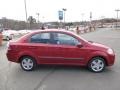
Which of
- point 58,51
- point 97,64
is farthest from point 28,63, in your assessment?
point 97,64

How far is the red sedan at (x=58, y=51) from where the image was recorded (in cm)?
835

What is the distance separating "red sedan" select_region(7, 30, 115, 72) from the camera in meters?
8.35

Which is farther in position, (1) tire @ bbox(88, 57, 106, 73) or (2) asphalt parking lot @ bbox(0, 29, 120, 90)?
(1) tire @ bbox(88, 57, 106, 73)

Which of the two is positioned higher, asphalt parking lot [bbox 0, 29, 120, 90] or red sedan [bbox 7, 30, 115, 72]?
red sedan [bbox 7, 30, 115, 72]

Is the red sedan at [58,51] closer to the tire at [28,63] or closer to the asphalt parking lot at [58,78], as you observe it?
the tire at [28,63]

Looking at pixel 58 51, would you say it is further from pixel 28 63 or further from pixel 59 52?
pixel 28 63

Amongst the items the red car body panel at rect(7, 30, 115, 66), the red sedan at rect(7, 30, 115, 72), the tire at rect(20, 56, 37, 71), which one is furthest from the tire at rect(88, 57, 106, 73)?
the tire at rect(20, 56, 37, 71)

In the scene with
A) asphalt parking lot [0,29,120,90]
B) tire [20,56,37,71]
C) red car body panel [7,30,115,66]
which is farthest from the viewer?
tire [20,56,37,71]

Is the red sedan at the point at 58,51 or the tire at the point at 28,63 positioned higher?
the red sedan at the point at 58,51

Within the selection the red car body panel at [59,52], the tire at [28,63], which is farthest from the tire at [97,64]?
the tire at [28,63]

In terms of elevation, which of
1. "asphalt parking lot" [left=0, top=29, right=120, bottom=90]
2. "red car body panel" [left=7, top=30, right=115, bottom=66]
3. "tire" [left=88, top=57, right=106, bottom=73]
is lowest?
"asphalt parking lot" [left=0, top=29, right=120, bottom=90]

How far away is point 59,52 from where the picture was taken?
841 cm

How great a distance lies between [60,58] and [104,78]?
1.71m

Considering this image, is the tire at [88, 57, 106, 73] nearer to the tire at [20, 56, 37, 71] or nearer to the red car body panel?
the red car body panel
